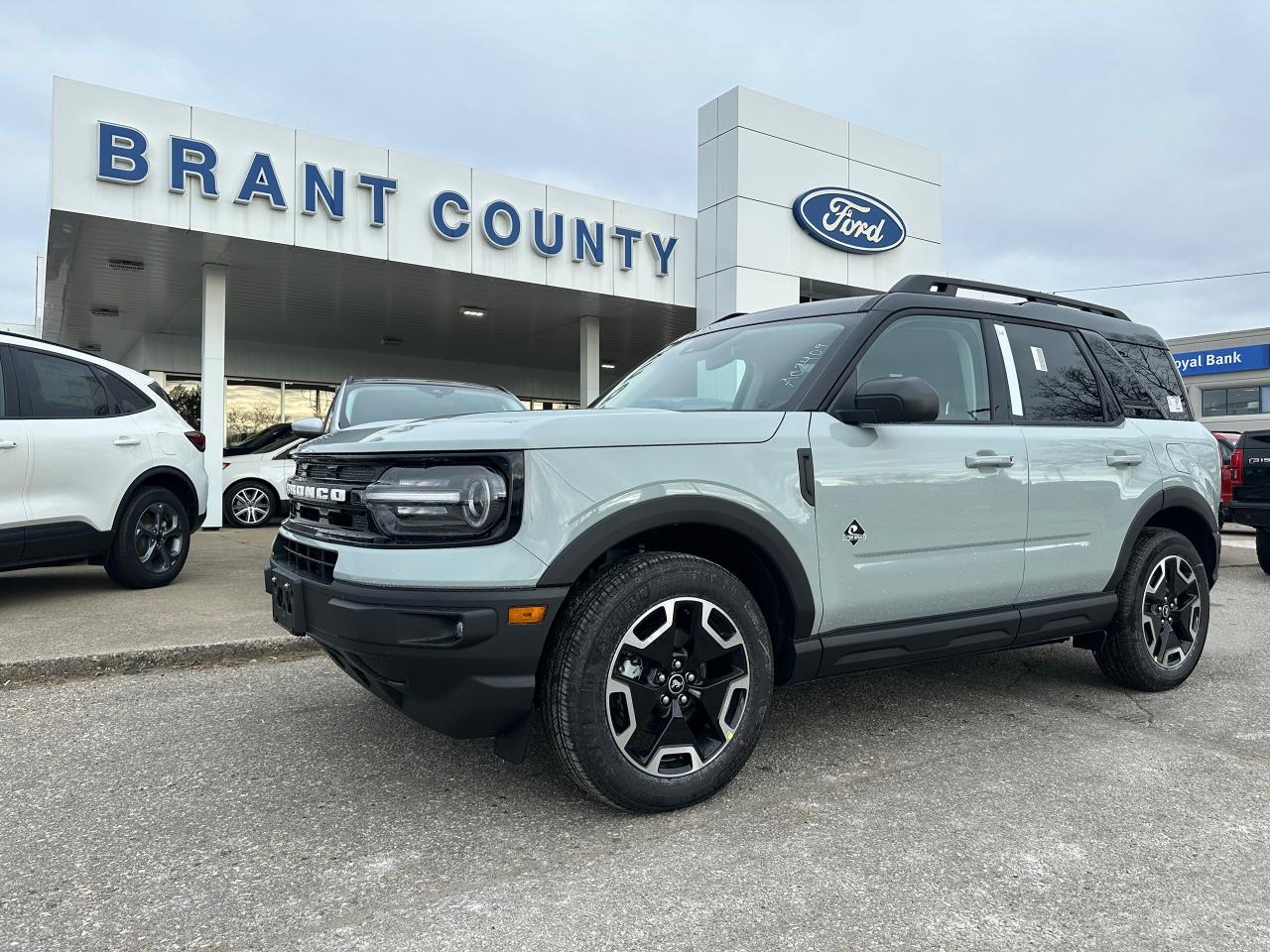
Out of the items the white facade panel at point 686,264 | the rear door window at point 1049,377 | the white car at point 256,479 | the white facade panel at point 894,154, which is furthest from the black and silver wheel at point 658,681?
the white facade panel at point 894,154

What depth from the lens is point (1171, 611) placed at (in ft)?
14.1

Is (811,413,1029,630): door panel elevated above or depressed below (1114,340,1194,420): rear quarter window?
below

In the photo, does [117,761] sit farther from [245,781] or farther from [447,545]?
[447,545]

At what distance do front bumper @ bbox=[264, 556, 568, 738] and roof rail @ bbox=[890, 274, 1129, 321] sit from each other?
6.78ft

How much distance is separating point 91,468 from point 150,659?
6.64 feet

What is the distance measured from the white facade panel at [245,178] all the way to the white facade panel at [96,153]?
0.65ft

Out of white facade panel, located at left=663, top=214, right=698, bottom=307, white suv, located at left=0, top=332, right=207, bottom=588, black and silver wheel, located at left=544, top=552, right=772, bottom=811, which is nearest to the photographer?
black and silver wheel, located at left=544, top=552, right=772, bottom=811

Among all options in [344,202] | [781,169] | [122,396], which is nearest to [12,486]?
[122,396]

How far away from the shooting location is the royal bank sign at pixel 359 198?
396 inches

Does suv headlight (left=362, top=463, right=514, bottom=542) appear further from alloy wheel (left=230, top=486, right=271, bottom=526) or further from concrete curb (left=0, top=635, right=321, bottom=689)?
alloy wheel (left=230, top=486, right=271, bottom=526)

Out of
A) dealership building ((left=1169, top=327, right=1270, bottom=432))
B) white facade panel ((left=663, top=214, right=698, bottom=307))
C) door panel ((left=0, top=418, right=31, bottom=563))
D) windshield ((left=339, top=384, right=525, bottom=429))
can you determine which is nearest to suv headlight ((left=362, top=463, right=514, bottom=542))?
door panel ((left=0, top=418, right=31, bottom=563))

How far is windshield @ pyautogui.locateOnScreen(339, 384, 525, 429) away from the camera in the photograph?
695 centimetres

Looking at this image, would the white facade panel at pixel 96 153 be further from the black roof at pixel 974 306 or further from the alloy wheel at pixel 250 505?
the black roof at pixel 974 306

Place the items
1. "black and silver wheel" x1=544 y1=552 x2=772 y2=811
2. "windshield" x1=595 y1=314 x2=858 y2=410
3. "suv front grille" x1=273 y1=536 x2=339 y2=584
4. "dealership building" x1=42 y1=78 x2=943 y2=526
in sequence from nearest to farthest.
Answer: "black and silver wheel" x1=544 y1=552 x2=772 y2=811, "suv front grille" x1=273 y1=536 x2=339 y2=584, "windshield" x1=595 y1=314 x2=858 y2=410, "dealership building" x1=42 y1=78 x2=943 y2=526
